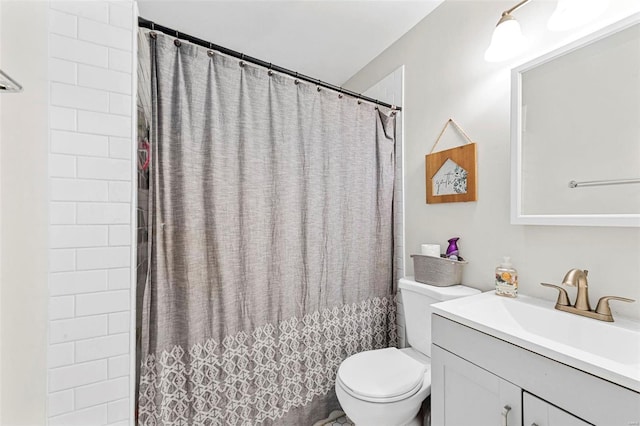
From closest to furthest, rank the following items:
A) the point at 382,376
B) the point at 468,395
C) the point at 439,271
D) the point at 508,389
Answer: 1. the point at 508,389
2. the point at 468,395
3. the point at 382,376
4. the point at 439,271

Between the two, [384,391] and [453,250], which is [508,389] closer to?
[384,391]

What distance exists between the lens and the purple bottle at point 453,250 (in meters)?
A: 1.52

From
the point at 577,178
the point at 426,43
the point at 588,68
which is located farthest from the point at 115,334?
the point at 426,43

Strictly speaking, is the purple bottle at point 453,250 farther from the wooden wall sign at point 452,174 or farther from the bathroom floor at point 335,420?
the bathroom floor at point 335,420

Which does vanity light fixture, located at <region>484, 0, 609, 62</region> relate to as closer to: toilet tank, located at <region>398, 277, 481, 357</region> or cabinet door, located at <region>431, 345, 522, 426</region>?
toilet tank, located at <region>398, 277, 481, 357</region>

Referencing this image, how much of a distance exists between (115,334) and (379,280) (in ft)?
4.69

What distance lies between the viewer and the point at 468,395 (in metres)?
0.98

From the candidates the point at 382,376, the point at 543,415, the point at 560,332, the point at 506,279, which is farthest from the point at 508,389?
the point at 382,376

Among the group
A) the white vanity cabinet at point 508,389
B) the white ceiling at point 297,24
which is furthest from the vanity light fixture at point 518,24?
the white vanity cabinet at point 508,389

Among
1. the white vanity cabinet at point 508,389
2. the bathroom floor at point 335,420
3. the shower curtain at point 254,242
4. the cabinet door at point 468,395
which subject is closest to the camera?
the white vanity cabinet at point 508,389

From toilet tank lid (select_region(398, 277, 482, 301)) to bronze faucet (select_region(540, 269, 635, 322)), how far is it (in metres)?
0.38

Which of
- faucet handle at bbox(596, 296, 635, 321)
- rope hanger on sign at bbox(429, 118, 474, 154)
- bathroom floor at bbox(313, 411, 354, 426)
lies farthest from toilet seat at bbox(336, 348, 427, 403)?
rope hanger on sign at bbox(429, 118, 474, 154)

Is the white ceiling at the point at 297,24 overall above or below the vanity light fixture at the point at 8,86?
above

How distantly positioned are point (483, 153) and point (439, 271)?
645 mm
